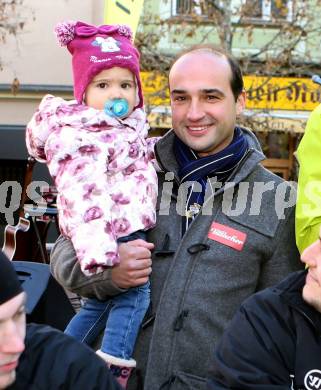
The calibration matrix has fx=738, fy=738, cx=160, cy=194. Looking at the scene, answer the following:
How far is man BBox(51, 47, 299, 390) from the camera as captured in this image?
2627 mm

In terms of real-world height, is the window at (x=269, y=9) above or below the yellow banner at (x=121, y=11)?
below

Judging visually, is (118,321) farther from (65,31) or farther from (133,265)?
(65,31)

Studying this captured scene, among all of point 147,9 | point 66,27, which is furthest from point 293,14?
point 66,27

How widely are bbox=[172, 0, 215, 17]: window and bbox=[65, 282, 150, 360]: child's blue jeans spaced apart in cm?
897

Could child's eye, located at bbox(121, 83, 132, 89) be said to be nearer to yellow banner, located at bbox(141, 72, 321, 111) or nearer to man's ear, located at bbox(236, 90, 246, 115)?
man's ear, located at bbox(236, 90, 246, 115)

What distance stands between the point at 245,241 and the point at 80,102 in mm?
912

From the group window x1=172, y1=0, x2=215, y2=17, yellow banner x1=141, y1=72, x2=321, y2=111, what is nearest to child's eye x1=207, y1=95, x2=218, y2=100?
yellow banner x1=141, y1=72, x2=321, y2=111

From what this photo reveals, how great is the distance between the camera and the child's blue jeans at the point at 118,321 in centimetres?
274

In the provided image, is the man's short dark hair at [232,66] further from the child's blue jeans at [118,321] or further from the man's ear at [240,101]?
the child's blue jeans at [118,321]

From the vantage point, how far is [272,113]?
12227mm

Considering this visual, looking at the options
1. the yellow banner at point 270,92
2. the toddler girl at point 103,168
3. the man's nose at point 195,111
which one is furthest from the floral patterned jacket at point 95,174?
the yellow banner at point 270,92

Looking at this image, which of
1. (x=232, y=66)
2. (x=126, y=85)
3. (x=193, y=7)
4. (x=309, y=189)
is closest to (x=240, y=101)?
(x=232, y=66)

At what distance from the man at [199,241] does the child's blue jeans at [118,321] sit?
5cm

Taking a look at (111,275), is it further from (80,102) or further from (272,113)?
(272,113)
